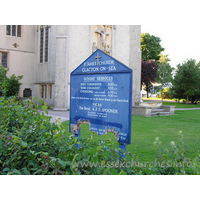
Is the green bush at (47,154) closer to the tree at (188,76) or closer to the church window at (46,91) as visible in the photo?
the church window at (46,91)

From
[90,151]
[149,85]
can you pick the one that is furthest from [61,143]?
[149,85]

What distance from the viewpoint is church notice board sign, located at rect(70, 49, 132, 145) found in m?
3.89

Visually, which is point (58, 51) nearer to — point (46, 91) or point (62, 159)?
point (46, 91)

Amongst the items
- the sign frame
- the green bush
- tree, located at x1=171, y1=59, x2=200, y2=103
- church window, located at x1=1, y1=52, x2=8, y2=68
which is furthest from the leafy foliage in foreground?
tree, located at x1=171, y1=59, x2=200, y2=103

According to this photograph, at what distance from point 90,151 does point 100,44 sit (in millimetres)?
18197

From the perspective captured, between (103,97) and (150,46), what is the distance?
156ft

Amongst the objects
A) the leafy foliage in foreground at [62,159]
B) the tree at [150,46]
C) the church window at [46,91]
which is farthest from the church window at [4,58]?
the tree at [150,46]

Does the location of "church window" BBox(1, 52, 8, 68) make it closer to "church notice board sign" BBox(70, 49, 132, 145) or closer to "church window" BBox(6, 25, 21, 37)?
"church window" BBox(6, 25, 21, 37)

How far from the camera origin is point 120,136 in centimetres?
388

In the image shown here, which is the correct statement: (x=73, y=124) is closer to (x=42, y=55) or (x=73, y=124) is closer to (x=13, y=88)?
(x=13, y=88)

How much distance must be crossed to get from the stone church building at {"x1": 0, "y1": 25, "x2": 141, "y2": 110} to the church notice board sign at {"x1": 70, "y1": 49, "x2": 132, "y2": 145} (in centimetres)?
1396

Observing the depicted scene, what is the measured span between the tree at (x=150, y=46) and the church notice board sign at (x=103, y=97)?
45743 mm

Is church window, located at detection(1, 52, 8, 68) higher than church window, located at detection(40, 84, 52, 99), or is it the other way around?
church window, located at detection(1, 52, 8, 68)

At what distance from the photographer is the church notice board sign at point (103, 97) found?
153 inches
